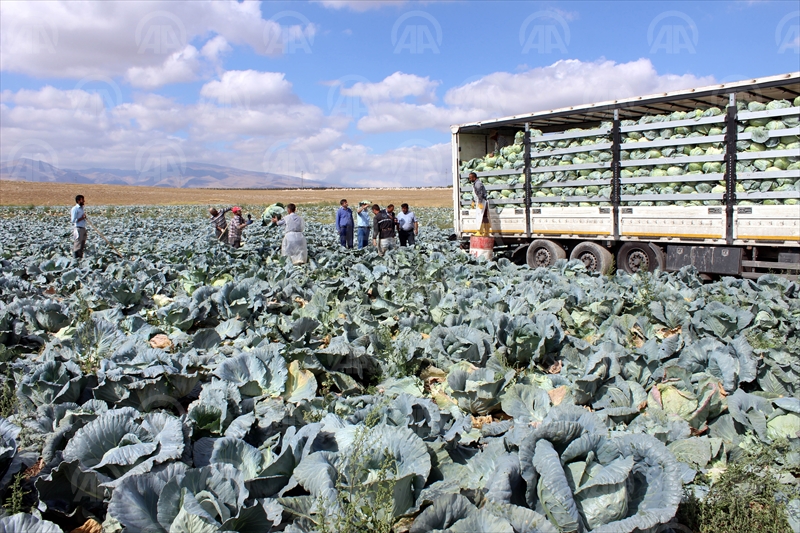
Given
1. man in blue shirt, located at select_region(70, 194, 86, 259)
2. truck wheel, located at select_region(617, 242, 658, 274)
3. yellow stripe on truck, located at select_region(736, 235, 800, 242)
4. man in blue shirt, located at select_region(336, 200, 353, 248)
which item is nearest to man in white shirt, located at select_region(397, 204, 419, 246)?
man in blue shirt, located at select_region(336, 200, 353, 248)

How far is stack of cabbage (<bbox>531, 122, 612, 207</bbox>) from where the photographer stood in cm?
1067

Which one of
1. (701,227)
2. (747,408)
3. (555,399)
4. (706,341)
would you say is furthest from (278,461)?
Result: (701,227)

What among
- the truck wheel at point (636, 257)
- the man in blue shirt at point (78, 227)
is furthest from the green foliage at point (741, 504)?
the man in blue shirt at point (78, 227)

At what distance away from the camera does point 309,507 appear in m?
2.52

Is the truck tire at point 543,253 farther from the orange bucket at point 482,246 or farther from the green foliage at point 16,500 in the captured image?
the green foliage at point 16,500

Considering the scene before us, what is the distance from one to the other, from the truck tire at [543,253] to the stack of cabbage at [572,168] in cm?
83

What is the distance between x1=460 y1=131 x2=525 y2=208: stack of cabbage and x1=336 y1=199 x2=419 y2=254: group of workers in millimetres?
1725

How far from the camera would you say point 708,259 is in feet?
31.2

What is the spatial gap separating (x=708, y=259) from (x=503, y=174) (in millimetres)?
4514

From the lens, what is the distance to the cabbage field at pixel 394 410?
2.47m

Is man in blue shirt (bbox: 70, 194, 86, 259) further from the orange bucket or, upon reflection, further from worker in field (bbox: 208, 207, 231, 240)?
the orange bucket

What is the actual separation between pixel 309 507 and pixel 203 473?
494 mm

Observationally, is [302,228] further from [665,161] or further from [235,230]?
[665,161]

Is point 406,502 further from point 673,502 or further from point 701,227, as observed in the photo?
point 701,227
